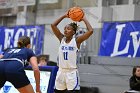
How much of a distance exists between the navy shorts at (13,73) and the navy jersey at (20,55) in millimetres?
79

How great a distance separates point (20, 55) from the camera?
5391mm

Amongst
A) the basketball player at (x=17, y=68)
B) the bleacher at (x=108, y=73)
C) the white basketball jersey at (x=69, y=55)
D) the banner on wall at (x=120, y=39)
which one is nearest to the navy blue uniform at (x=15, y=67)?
the basketball player at (x=17, y=68)

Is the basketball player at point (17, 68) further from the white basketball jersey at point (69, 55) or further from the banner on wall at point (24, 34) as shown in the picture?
the banner on wall at point (24, 34)

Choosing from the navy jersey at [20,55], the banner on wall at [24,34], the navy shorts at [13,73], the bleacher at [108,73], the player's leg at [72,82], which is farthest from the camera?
the banner on wall at [24,34]

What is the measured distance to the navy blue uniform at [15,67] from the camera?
5.24m

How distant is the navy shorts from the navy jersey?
0.08 meters

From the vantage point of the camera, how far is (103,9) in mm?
11820

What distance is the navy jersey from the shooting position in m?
5.38

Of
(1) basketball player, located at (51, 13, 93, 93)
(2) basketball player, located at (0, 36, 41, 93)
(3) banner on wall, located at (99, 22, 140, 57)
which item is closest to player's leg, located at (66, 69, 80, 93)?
(1) basketball player, located at (51, 13, 93, 93)

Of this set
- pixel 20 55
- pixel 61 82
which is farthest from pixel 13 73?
pixel 61 82

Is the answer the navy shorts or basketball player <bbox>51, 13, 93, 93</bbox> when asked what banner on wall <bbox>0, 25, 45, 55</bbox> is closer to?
basketball player <bbox>51, 13, 93, 93</bbox>

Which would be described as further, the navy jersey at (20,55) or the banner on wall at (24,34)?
the banner on wall at (24,34)

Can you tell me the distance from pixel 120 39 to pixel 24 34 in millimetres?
Answer: 3779

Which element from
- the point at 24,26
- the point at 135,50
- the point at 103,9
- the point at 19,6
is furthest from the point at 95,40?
the point at 19,6
